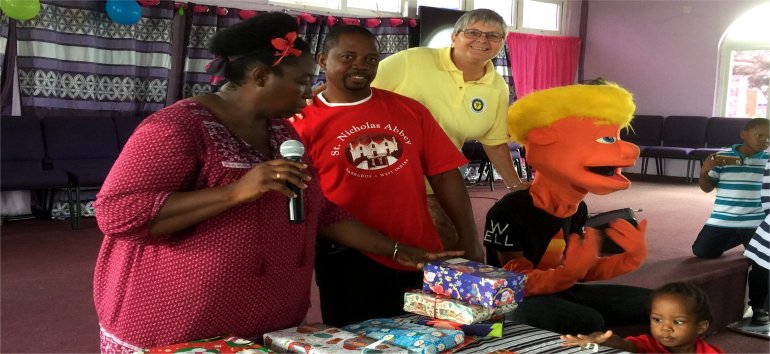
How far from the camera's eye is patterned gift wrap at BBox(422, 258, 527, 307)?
1693 mm

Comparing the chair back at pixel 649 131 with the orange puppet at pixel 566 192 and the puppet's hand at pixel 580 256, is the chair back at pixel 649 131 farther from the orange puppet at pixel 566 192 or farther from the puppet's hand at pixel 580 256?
the puppet's hand at pixel 580 256

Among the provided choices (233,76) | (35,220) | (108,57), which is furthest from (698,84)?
(233,76)

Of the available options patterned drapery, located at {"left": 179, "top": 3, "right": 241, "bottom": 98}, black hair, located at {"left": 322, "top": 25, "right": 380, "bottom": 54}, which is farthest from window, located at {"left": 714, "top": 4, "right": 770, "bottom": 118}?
black hair, located at {"left": 322, "top": 25, "right": 380, "bottom": 54}

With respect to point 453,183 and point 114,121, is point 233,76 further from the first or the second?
point 114,121

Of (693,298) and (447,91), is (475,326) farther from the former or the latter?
(447,91)

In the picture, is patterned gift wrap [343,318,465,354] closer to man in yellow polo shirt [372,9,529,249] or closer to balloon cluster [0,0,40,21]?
man in yellow polo shirt [372,9,529,249]

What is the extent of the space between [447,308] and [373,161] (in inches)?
23.0

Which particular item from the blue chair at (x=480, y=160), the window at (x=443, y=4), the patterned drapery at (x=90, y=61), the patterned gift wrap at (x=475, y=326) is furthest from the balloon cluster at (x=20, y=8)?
the patterned gift wrap at (x=475, y=326)

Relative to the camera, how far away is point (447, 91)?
8.98 feet

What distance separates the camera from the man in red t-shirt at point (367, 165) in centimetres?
215

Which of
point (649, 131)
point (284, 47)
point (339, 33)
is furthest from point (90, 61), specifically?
point (649, 131)

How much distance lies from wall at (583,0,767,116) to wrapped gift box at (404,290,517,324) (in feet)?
37.3

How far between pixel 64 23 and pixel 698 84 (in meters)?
9.88

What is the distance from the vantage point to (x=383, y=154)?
216cm
